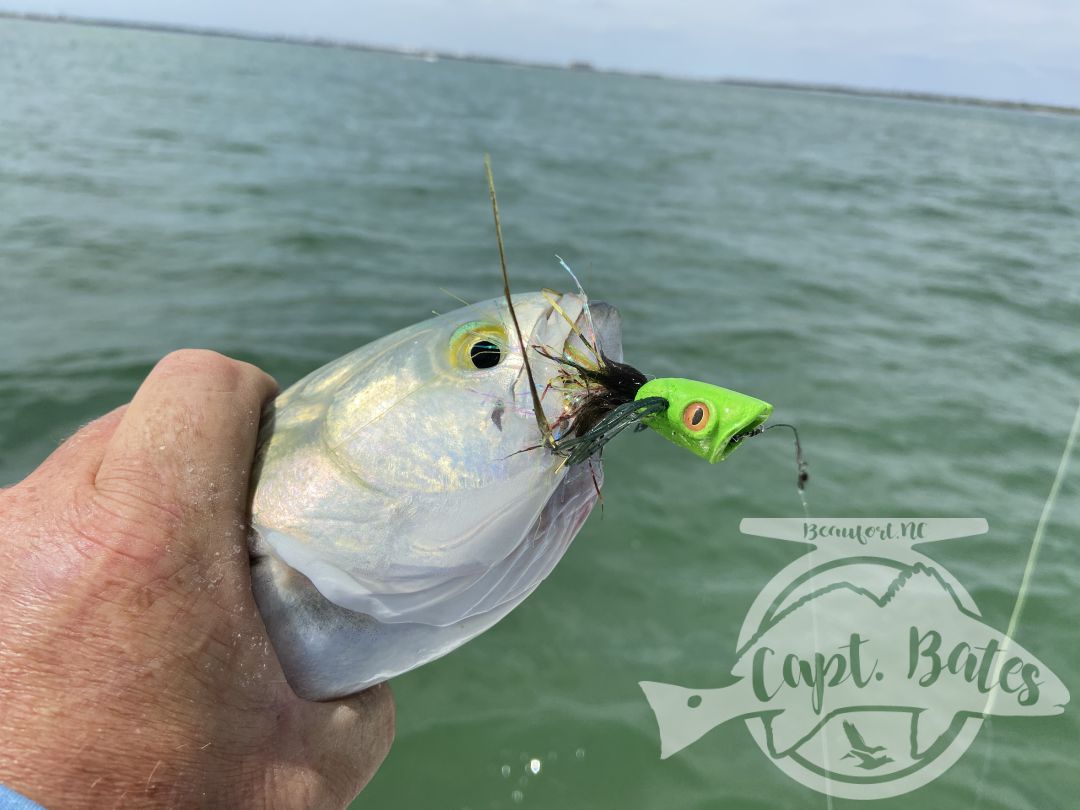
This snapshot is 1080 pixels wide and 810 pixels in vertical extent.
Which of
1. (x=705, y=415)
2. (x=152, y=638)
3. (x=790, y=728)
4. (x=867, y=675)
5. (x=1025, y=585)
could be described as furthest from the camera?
(x=1025, y=585)

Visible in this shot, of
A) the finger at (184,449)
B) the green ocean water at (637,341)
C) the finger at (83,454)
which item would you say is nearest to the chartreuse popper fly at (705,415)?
the finger at (184,449)

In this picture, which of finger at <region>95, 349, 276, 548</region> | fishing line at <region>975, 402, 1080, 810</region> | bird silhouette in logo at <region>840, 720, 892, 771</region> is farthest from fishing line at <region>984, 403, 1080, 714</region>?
finger at <region>95, 349, 276, 548</region>

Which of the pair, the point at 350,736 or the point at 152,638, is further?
the point at 350,736

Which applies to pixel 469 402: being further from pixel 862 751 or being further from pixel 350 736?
pixel 862 751

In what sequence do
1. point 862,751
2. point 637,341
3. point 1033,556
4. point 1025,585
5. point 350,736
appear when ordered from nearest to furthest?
point 350,736
point 862,751
point 1025,585
point 1033,556
point 637,341

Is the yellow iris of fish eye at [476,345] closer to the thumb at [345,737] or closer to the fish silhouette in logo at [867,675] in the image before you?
the thumb at [345,737]

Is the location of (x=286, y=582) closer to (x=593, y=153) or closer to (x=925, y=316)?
(x=925, y=316)

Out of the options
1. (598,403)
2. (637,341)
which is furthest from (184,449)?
(637,341)
